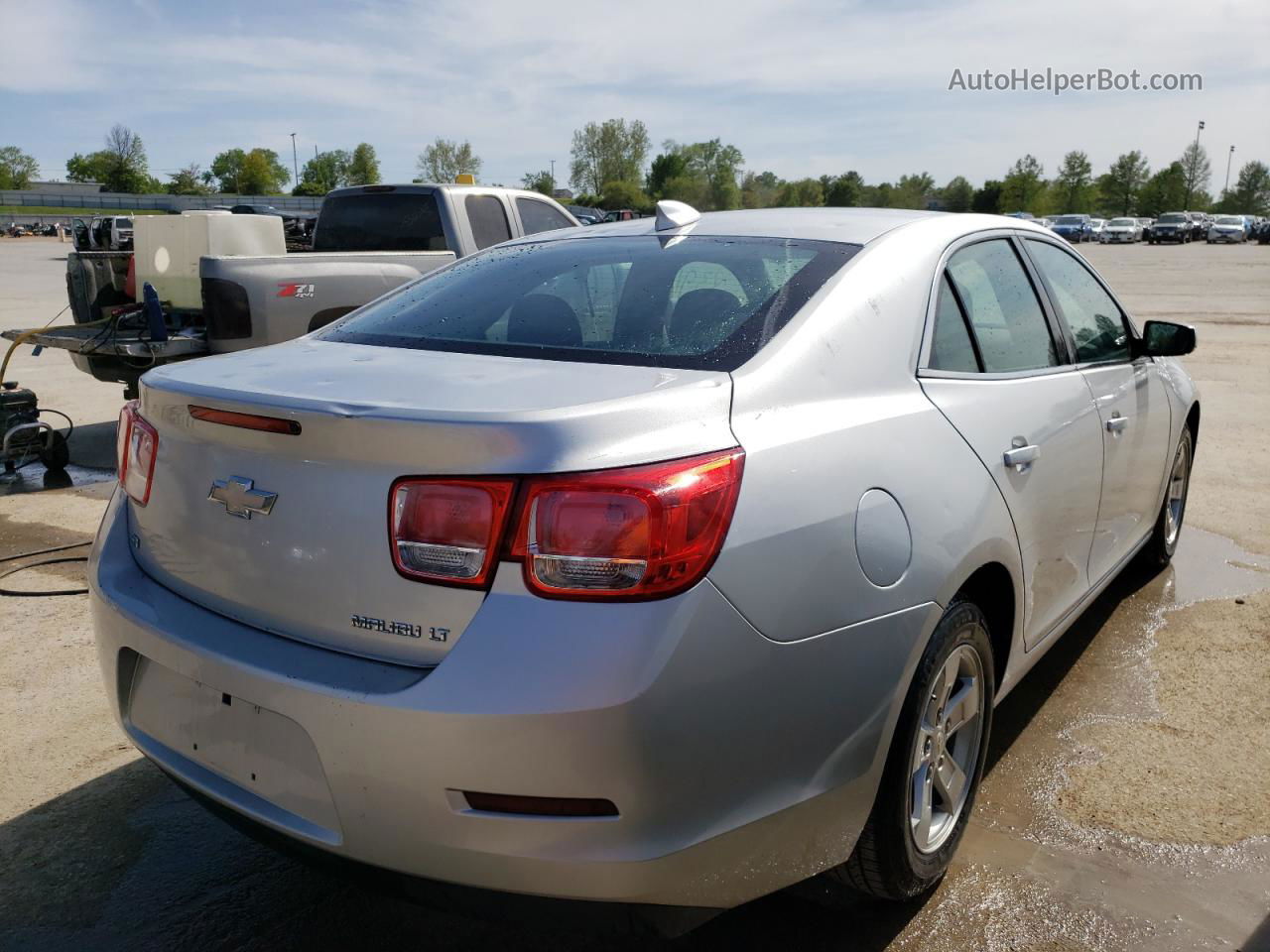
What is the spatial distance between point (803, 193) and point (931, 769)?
110659mm

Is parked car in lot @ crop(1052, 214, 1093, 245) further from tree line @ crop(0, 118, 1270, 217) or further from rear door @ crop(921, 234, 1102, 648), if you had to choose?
rear door @ crop(921, 234, 1102, 648)

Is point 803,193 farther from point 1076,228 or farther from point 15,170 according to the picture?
point 15,170

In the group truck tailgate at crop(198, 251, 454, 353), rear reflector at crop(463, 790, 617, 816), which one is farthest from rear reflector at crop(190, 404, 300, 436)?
truck tailgate at crop(198, 251, 454, 353)

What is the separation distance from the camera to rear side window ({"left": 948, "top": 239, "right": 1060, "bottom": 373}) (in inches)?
116

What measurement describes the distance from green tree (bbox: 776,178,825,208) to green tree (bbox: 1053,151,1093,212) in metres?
26.2

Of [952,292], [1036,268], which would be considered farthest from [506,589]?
[1036,268]

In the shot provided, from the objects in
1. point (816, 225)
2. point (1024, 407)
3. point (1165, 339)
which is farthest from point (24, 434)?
point (1165, 339)

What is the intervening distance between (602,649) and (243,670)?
741 millimetres

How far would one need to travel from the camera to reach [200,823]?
2.95m

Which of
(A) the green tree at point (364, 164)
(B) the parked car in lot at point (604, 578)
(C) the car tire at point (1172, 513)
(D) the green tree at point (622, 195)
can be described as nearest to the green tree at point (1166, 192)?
(D) the green tree at point (622, 195)

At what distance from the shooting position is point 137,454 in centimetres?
245

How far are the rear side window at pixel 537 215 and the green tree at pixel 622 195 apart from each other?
88.8 metres

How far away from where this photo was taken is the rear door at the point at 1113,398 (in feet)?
11.5

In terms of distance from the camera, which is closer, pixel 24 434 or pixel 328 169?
pixel 24 434
